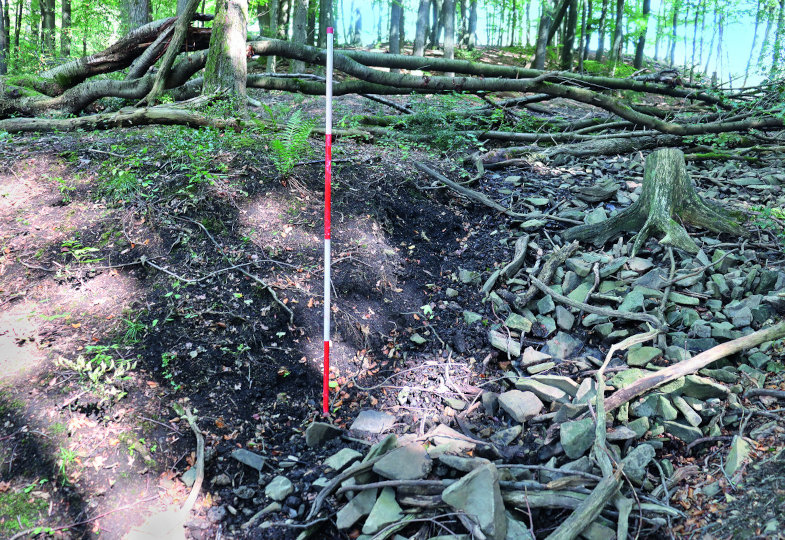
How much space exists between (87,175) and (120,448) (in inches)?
154

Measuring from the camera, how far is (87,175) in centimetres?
593

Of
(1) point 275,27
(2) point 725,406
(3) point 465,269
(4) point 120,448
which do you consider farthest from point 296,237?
(1) point 275,27

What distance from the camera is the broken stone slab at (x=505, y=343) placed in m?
4.65

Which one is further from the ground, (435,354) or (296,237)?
(296,237)

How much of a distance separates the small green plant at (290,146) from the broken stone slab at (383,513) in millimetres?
4064

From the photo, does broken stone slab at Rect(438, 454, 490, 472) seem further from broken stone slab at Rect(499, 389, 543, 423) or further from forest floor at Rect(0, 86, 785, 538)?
broken stone slab at Rect(499, 389, 543, 423)

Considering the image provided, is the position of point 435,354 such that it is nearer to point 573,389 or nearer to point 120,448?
point 573,389

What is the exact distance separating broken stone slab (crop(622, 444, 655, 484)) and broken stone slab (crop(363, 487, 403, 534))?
1.48 m

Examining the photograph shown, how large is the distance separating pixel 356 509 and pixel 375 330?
6.42ft

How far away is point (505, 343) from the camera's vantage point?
473 centimetres

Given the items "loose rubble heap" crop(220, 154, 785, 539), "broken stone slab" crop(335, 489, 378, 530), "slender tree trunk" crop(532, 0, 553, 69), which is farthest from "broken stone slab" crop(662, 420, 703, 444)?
"slender tree trunk" crop(532, 0, 553, 69)

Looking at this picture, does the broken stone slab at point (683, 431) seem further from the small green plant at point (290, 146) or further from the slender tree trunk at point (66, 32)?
the slender tree trunk at point (66, 32)

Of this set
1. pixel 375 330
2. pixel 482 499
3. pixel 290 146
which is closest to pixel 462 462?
pixel 482 499

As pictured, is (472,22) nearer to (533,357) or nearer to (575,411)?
(533,357)
